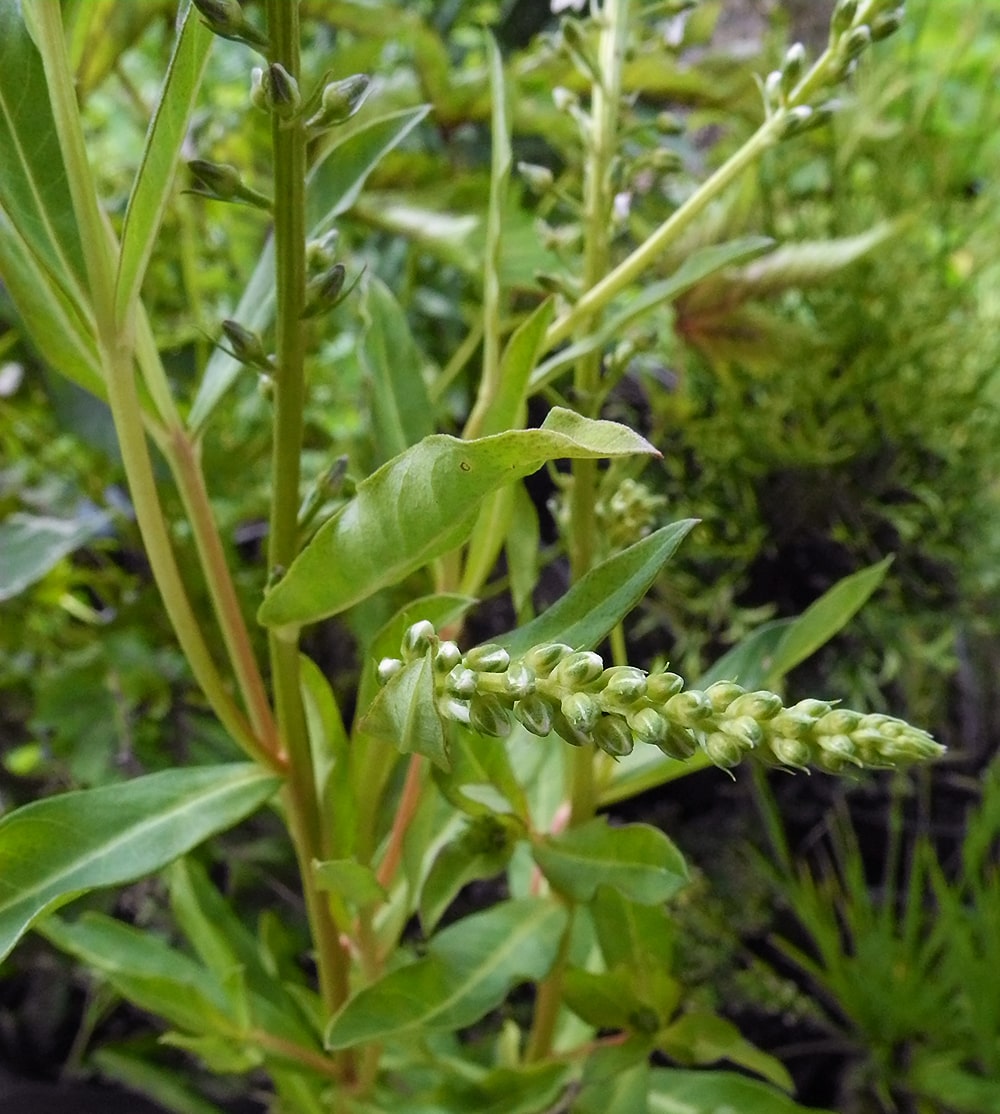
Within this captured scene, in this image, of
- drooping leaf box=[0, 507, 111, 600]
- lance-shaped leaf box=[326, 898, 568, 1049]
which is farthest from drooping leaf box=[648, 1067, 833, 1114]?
drooping leaf box=[0, 507, 111, 600]

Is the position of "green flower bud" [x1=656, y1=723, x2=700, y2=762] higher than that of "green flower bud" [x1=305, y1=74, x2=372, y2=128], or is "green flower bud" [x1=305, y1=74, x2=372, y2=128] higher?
"green flower bud" [x1=305, y1=74, x2=372, y2=128]

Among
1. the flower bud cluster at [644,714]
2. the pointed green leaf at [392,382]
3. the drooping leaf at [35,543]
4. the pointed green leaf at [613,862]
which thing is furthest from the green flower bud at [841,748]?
the drooping leaf at [35,543]

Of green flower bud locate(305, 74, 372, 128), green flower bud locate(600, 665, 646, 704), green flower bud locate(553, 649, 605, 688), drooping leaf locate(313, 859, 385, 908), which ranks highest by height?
green flower bud locate(305, 74, 372, 128)

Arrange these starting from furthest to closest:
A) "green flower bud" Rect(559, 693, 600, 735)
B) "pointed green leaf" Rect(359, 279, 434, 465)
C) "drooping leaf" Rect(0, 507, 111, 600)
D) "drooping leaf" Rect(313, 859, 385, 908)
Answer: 1. "drooping leaf" Rect(0, 507, 111, 600)
2. "pointed green leaf" Rect(359, 279, 434, 465)
3. "drooping leaf" Rect(313, 859, 385, 908)
4. "green flower bud" Rect(559, 693, 600, 735)

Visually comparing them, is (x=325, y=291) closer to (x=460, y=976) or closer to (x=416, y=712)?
(x=416, y=712)

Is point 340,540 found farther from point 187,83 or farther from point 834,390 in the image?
point 834,390

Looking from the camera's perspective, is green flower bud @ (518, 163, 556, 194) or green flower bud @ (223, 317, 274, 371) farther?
green flower bud @ (518, 163, 556, 194)

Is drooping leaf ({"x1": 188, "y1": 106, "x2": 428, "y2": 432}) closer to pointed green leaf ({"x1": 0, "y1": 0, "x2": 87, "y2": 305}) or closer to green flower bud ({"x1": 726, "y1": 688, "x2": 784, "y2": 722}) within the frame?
pointed green leaf ({"x1": 0, "y1": 0, "x2": 87, "y2": 305})
